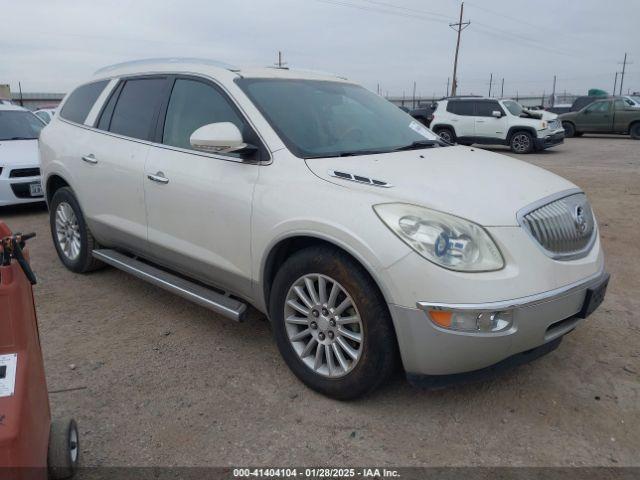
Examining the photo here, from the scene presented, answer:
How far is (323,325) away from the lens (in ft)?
9.37

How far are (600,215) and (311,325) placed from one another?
5.58 m

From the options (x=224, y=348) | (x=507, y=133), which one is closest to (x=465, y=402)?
(x=224, y=348)

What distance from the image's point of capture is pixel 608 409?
282 centimetres

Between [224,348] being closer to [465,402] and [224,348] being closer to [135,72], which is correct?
[465,402]

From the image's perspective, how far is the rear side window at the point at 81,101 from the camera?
4.69m

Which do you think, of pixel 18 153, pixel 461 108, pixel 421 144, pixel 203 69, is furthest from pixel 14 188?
pixel 461 108

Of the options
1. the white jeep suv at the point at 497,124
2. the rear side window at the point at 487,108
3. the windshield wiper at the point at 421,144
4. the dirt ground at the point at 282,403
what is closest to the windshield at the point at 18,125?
the dirt ground at the point at 282,403

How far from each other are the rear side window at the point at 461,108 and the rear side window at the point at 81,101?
1453cm

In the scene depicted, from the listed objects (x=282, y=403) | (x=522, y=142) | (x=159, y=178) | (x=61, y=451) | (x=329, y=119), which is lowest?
(x=282, y=403)

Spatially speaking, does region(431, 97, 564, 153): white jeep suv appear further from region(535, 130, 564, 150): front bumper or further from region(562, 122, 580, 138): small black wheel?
region(562, 122, 580, 138): small black wheel

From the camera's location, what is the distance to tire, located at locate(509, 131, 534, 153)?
16375mm

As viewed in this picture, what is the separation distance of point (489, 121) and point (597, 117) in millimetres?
7435

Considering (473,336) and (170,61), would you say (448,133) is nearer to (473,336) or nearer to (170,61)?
(170,61)

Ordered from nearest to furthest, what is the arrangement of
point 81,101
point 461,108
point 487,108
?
point 81,101
point 487,108
point 461,108
